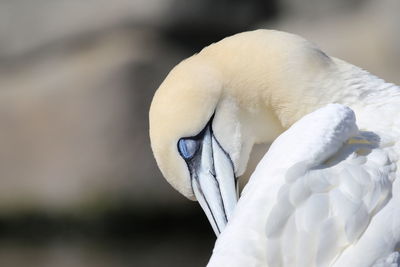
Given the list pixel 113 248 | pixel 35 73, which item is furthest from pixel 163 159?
pixel 35 73

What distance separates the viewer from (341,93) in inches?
146

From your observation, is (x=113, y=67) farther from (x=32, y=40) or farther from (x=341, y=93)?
(x=341, y=93)

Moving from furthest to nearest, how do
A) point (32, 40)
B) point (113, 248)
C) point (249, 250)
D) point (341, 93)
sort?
point (32, 40), point (113, 248), point (341, 93), point (249, 250)

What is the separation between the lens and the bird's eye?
12.8 feet

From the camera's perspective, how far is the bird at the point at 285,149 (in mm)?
2874

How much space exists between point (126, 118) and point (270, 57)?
5618mm

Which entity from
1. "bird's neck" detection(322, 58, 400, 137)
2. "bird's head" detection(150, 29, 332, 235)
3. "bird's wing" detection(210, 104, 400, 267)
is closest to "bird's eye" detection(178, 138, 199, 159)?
"bird's head" detection(150, 29, 332, 235)

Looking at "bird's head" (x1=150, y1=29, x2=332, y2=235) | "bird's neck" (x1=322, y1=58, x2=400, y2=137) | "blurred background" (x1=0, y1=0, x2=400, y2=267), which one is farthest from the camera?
"blurred background" (x1=0, y1=0, x2=400, y2=267)

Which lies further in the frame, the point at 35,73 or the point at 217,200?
the point at 35,73

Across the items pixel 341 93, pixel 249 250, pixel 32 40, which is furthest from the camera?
pixel 32 40

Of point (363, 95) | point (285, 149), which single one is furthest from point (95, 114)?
point (285, 149)

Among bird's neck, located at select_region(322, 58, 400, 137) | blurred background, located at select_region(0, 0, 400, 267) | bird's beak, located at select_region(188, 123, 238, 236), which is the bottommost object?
blurred background, located at select_region(0, 0, 400, 267)

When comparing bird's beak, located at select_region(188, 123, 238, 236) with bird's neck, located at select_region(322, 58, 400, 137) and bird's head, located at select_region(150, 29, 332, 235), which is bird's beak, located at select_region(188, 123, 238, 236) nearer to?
bird's head, located at select_region(150, 29, 332, 235)

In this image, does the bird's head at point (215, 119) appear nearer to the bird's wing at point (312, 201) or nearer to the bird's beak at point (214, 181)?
the bird's beak at point (214, 181)
